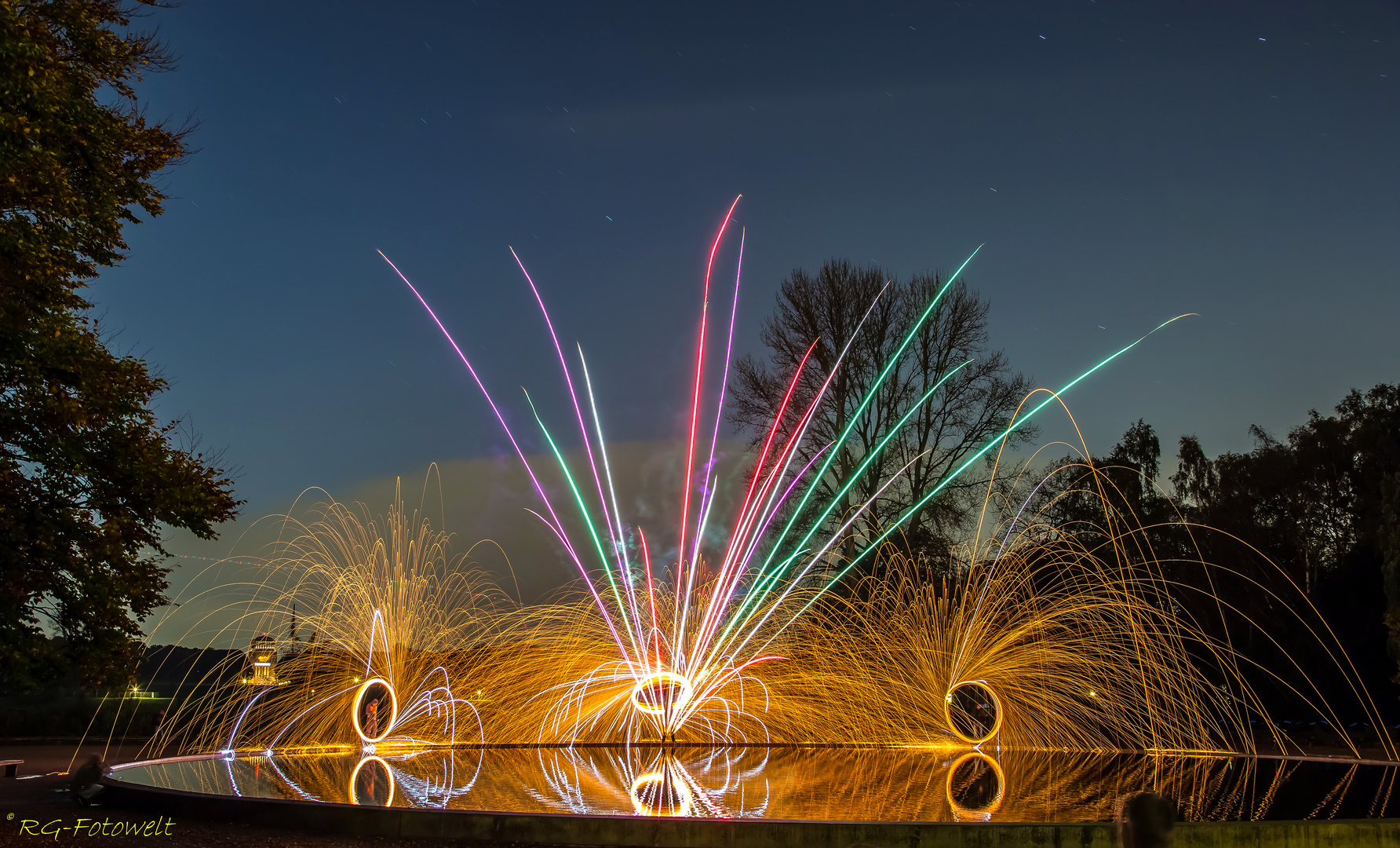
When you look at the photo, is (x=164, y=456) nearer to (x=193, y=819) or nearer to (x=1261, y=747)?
(x=193, y=819)

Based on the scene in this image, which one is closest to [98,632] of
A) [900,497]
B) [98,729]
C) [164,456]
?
[164,456]

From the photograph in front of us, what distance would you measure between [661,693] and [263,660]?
6.76 meters

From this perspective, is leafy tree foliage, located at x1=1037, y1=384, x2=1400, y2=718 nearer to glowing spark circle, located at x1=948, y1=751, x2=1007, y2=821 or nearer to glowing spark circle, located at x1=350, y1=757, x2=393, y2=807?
glowing spark circle, located at x1=948, y1=751, x2=1007, y2=821

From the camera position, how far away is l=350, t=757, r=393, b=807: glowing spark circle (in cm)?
891

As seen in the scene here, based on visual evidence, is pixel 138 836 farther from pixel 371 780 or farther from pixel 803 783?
pixel 803 783

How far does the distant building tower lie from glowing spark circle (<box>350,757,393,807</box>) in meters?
2.93

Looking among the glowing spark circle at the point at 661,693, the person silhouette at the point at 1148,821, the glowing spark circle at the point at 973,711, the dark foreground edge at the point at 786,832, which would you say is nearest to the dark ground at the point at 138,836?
the dark foreground edge at the point at 786,832

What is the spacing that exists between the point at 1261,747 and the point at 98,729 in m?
28.9

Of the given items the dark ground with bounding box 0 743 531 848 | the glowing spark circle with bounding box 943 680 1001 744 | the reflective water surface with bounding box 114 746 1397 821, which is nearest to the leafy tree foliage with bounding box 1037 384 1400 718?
the glowing spark circle with bounding box 943 680 1001 744

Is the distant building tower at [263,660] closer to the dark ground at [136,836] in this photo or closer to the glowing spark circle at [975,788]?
the dark ground at [136,836]

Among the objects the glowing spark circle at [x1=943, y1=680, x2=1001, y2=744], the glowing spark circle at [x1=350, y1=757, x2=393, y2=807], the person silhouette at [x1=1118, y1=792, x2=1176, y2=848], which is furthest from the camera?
the glowing spark circle at [x1=943, y1=680, x2=1001, y2=744]

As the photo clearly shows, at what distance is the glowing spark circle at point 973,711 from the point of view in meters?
16.6

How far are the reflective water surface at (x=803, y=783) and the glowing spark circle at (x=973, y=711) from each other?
3.38ft

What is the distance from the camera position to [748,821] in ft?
23.6
